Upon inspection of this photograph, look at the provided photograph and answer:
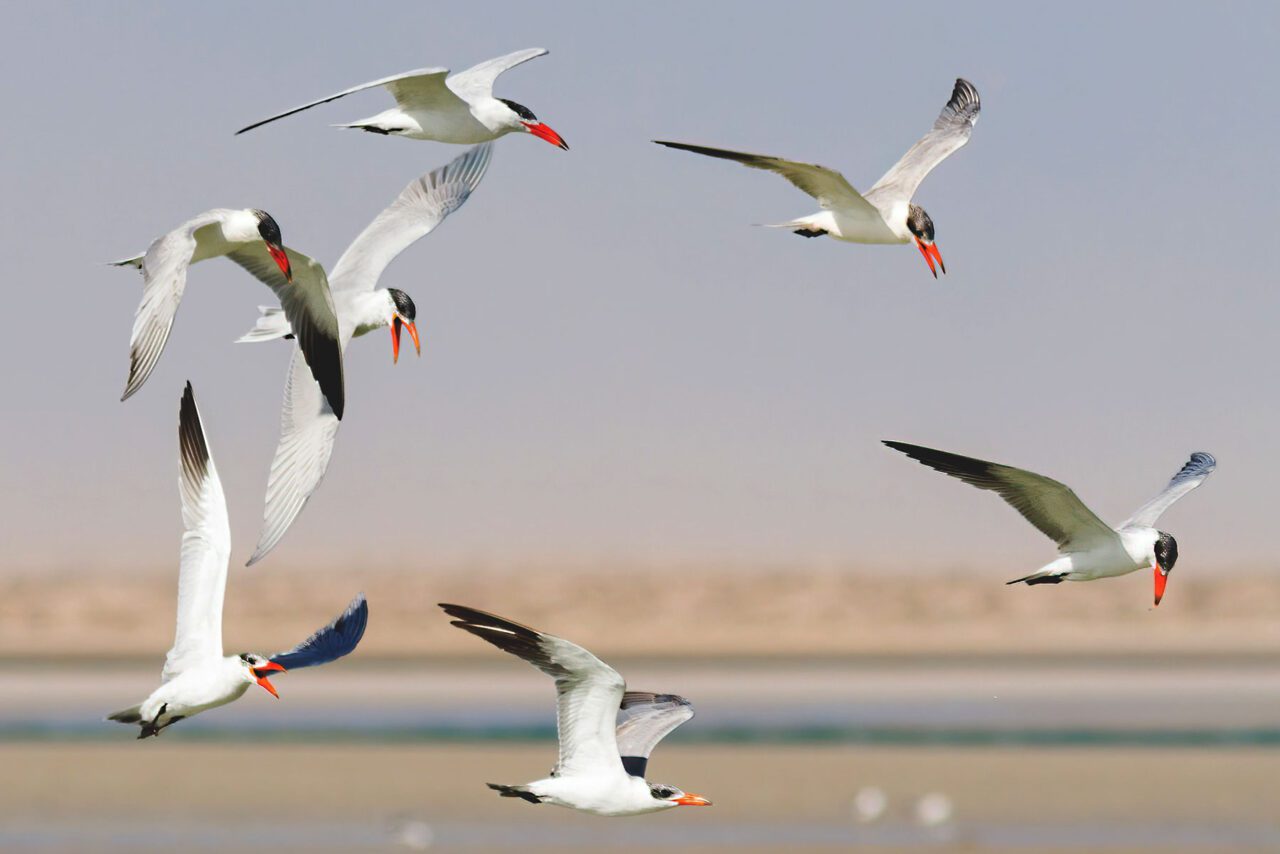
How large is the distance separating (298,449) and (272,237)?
1689mm

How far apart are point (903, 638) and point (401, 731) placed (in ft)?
73.3

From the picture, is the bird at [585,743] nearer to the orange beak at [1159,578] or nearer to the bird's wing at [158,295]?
the bird's wing at [158,295]

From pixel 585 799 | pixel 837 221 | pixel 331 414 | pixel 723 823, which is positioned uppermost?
pixel 837 221

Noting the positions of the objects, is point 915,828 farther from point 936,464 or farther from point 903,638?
point 903,638

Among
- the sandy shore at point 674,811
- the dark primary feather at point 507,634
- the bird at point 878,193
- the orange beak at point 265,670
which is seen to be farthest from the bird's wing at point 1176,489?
the orange beak at point 265,670

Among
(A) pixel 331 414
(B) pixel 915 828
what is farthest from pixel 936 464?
(B) pixel 915 828

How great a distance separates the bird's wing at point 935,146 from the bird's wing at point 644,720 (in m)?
5.21

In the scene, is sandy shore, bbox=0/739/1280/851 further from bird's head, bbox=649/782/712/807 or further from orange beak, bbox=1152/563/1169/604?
bird's head, bbox=649/782/712/807

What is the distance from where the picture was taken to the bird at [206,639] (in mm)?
13703

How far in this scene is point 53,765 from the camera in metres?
23.5

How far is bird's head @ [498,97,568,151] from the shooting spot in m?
16.6

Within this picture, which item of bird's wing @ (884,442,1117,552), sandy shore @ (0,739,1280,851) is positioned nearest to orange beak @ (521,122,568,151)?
bird's wing @ (884,442,1117,552)

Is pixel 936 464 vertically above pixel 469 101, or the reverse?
pixel 469 101

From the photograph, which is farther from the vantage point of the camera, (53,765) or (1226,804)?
(53,765)
